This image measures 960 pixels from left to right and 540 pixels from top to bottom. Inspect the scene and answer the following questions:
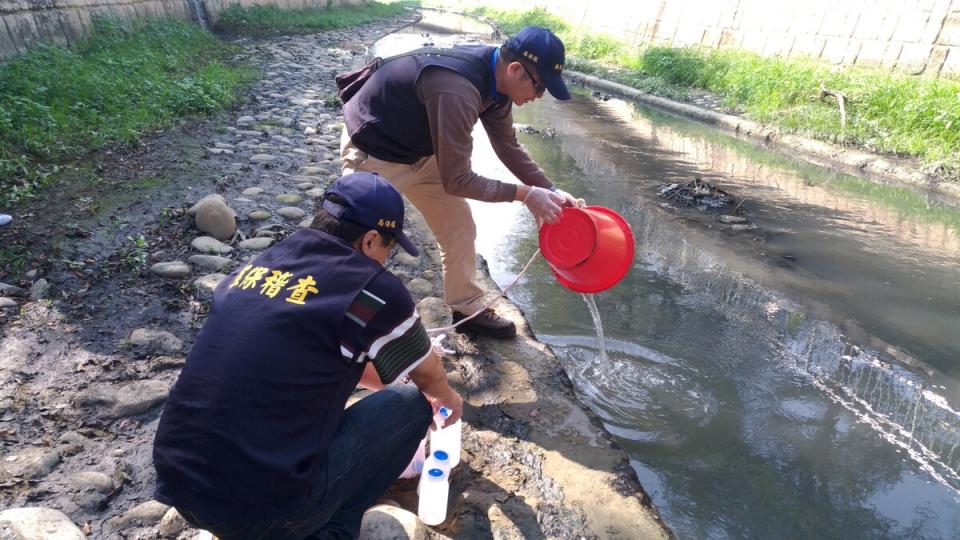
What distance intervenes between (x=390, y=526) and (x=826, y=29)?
14645 mm

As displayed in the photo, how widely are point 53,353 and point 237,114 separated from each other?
18.0 ft

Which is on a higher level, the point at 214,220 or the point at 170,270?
the point at 214,220

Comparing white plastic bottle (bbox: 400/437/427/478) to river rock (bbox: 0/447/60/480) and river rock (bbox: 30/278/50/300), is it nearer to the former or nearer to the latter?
river rock (bbox: 0/447/60/480)

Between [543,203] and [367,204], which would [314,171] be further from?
[367,204]

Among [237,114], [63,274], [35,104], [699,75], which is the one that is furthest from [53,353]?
[699,75]

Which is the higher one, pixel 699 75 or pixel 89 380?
pixel 699 75

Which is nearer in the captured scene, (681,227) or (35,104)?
(35,104)

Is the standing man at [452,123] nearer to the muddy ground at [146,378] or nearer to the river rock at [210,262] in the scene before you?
the muddy ground at [146,378]

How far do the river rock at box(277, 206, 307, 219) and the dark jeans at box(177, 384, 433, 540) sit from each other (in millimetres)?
3088

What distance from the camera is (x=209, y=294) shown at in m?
3.85

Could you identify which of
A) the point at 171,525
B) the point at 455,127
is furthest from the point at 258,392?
the point at 455,127

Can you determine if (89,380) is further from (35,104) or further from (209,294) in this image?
(35,104)

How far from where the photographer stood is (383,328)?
1.92m

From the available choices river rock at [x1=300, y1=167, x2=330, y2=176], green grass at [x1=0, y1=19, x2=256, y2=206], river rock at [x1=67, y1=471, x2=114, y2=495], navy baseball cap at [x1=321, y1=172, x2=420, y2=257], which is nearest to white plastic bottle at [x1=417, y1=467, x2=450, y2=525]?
navy baseball cap at [x1=321, y1=172, x2=420, y2=257]
